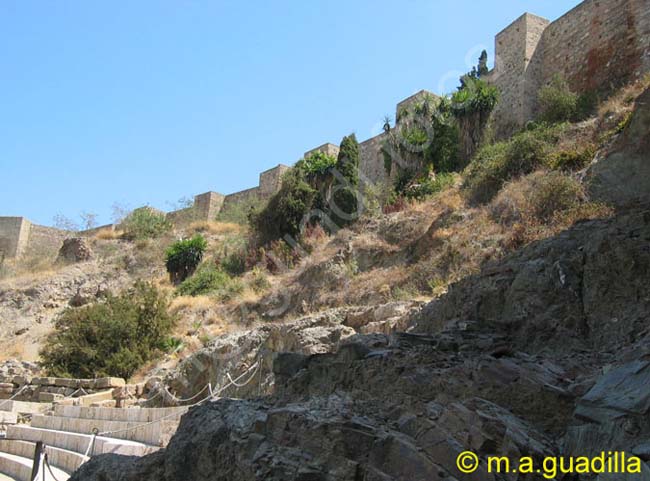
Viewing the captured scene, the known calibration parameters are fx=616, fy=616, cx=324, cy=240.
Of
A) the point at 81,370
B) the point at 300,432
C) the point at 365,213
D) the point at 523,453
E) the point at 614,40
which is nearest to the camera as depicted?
the point at 523,453

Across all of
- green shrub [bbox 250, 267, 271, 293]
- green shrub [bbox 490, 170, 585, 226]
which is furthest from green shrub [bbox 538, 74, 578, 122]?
green shrub [bbox 250, 267, 271, 293]

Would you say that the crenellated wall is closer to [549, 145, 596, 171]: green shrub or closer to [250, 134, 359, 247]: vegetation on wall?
[549, 145, 596, 171]: green shrub

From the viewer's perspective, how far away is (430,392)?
3.48 m

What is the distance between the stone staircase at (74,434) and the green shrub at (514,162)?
8.00m

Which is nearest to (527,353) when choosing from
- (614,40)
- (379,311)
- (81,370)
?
(379,311)

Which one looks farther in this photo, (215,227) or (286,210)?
(215,227)

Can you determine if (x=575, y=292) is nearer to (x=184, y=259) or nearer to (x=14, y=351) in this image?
(x=184, y=259)

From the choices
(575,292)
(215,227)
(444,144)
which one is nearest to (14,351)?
(215,227)

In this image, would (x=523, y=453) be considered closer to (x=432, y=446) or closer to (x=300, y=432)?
(x=432, y=446)

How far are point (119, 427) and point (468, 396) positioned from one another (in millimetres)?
7158

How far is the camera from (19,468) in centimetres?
888

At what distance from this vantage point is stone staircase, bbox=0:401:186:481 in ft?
25.4

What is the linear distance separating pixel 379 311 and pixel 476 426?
6.09 m

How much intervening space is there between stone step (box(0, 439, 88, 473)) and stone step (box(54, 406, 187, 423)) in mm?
913
